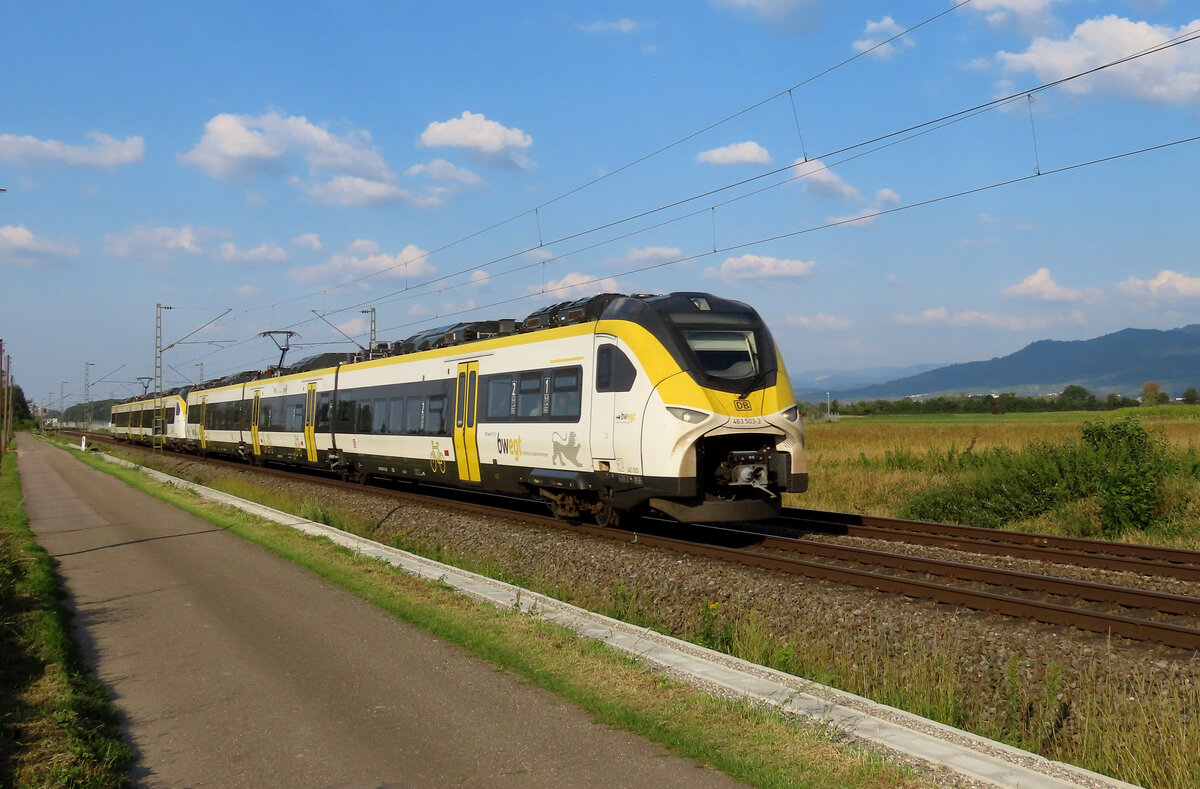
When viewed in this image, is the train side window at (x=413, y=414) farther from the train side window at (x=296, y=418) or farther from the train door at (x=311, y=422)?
the train side window at (x=296, y=418)

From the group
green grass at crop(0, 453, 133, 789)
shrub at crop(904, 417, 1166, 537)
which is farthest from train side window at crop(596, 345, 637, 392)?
shrub at crop(904, 417, 1166, 537)

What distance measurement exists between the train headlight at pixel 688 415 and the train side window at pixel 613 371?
0.95m

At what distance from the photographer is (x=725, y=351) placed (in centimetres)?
1350

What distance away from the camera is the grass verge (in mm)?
4891

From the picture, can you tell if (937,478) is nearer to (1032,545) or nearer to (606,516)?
(1032,545)

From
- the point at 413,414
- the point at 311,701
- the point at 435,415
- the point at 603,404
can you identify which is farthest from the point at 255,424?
the point at 311,701

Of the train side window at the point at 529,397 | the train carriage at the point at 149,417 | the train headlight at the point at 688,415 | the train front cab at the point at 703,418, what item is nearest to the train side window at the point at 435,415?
the train side window at the point at 529,397

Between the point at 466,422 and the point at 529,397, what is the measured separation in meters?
2.83

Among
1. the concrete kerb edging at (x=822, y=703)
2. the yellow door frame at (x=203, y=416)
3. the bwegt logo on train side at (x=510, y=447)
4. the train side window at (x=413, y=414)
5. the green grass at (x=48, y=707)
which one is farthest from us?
the yellow door frame at (x=203, y=416)

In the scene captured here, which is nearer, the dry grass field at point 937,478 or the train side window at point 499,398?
the dry grass field at point 937,478

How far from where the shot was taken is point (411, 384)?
2127 centimetres

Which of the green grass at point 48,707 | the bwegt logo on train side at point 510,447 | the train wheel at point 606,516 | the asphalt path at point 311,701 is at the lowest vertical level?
the asphalt path at point 311,701

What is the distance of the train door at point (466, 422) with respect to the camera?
18.1 m

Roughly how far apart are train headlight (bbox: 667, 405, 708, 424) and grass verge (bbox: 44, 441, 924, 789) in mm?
4182
